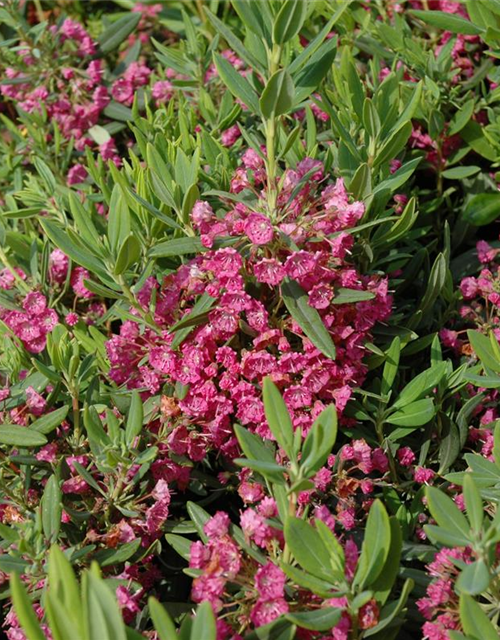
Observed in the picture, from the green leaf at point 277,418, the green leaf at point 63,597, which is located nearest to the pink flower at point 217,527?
Result: the green leaf at point 277,418

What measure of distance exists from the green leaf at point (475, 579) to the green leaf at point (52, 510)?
0.76 m

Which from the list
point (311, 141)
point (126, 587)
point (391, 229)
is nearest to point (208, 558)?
point (126, 587)

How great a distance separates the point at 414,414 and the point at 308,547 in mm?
532

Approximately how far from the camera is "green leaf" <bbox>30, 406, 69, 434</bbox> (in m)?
1.78

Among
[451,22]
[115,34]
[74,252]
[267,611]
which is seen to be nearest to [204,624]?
[267,611]

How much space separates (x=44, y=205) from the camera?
225cm

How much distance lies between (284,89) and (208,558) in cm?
90

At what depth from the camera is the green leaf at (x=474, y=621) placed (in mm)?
1293

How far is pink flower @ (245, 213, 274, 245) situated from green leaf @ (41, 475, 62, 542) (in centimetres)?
63

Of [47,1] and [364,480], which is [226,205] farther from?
[47,1]

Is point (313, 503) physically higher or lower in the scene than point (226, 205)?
lower

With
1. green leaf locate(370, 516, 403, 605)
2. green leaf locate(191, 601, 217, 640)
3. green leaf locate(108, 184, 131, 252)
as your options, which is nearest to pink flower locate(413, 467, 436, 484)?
green leaf locate(370, 516, 403, 605)

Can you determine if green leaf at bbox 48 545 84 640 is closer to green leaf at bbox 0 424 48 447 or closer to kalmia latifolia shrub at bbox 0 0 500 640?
kalmia latifolia shrub at bbox 0 0 500 640

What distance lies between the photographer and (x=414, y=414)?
1.79 metres
